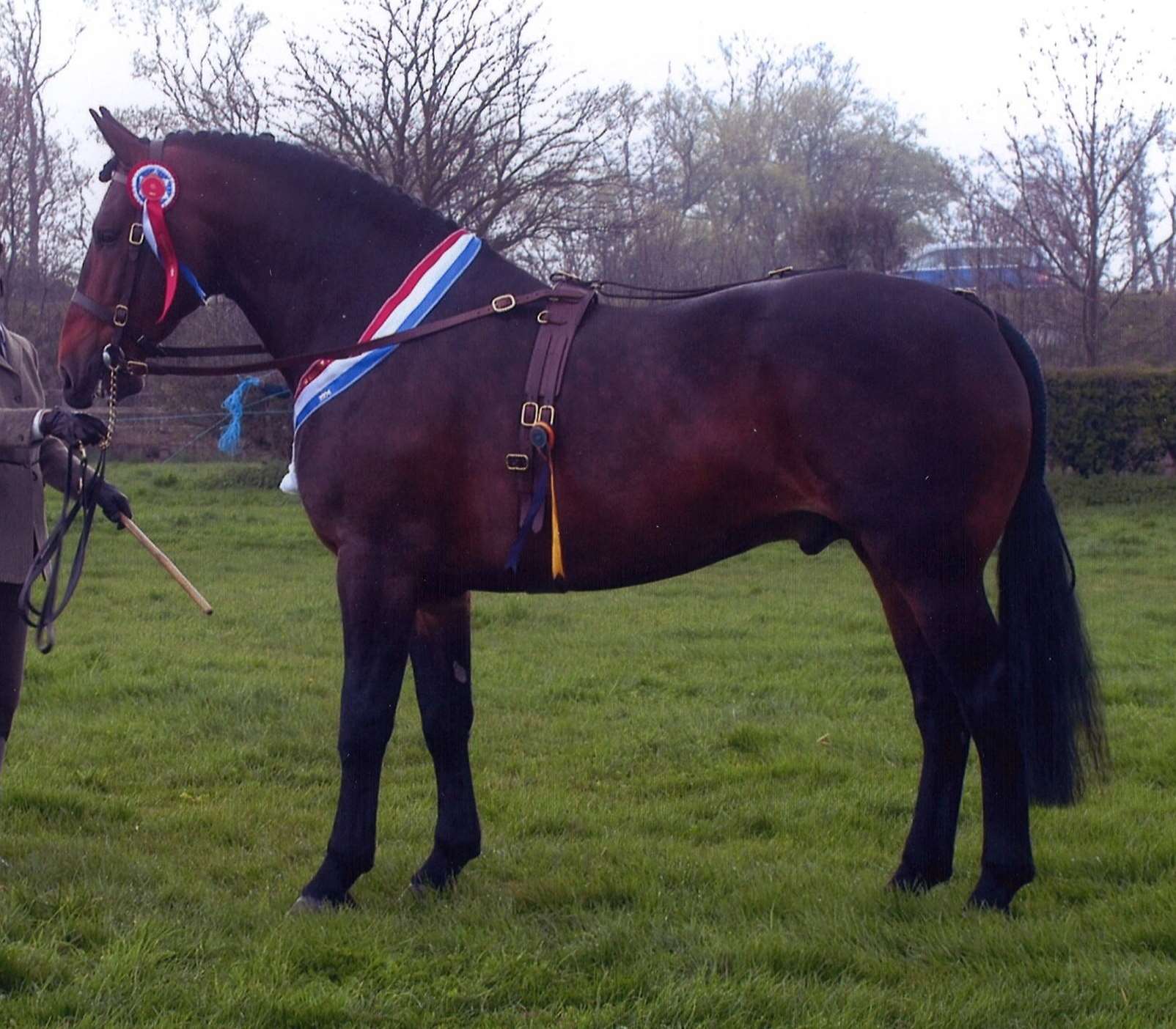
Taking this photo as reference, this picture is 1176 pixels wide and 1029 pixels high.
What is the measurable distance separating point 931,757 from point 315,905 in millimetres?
2008

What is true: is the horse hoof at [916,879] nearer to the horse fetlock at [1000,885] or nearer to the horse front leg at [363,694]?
the horse fetlock at [1000,885]

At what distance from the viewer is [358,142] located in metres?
17.3

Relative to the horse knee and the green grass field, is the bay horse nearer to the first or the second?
the horse knee

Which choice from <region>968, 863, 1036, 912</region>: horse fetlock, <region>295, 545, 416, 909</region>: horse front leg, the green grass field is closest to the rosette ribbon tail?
<region>295, 545, 416, 909</region>: horse front leg

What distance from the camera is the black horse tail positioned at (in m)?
3.84

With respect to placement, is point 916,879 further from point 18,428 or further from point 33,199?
point 33,199

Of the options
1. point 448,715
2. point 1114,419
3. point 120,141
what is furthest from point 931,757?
point 1114,419

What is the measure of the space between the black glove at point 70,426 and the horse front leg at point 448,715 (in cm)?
117

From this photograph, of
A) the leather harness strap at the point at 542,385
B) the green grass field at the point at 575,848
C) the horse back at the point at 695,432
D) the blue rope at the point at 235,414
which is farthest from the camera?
the blue rope at the point at 235,414

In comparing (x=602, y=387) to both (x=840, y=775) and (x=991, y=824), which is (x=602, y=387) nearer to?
(x=991, y=824)

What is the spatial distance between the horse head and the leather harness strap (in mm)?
1258

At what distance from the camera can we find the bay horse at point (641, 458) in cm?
359

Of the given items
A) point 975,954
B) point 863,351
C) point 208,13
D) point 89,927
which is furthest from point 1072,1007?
point 208,13

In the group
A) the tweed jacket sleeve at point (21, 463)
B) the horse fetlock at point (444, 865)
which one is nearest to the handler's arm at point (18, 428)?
the tweed jacket sleeve at point (21, 463)
